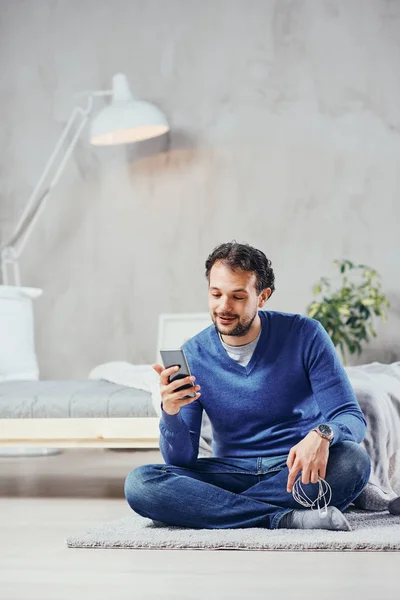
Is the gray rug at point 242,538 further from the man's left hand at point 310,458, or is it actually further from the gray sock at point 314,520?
the man's left hand at point 310,458

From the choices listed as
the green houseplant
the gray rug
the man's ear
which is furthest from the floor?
the green houseplant

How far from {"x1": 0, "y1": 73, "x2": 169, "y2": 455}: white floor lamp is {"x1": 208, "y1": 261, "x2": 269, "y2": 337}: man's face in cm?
182

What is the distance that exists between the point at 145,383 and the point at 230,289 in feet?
3.29

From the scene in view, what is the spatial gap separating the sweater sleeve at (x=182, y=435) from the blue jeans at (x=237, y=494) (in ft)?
0.14

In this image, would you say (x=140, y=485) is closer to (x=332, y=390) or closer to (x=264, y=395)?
(x=264, y=395)

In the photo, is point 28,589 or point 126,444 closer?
point 28,589

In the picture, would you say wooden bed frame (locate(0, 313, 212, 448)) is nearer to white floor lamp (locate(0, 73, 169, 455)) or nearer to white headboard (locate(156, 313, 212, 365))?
white floor lamp (locate(0, 73, 169, 455))

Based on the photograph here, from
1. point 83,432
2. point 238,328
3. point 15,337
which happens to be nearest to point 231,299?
point 238,328

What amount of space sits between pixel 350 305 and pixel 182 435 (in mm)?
2601

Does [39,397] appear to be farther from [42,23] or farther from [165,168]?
[42,23]

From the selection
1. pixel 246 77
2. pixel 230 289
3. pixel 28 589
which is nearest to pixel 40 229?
pixel 246 77

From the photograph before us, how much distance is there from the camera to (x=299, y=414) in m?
2.41

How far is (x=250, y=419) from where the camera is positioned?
241cm

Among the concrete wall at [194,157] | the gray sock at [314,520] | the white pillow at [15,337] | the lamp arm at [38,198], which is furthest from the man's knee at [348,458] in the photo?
the lamp arm at [38,198]
